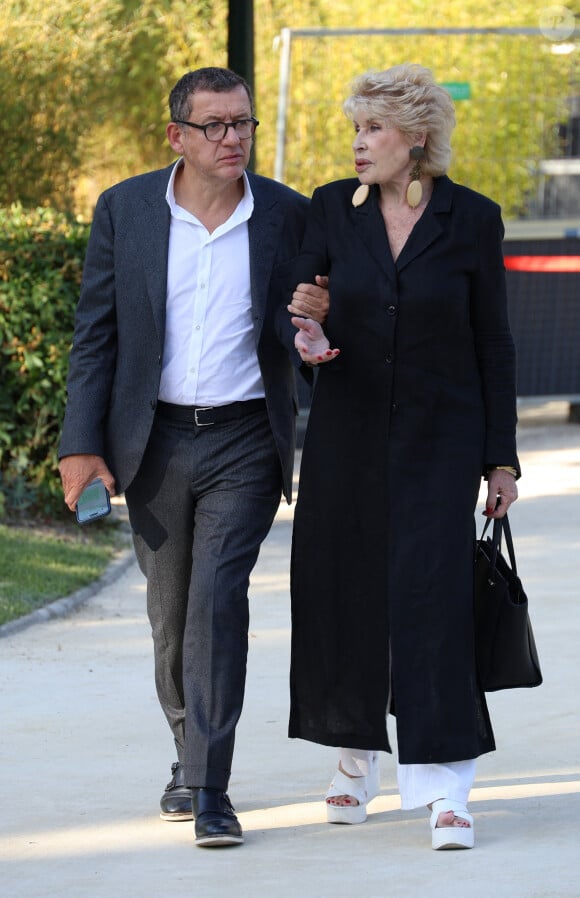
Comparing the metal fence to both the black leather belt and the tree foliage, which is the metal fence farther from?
the black leather belt

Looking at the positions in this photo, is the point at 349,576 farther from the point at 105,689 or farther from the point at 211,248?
the point at 105,689

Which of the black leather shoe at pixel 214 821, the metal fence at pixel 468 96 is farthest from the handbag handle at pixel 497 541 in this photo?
the metal fence at pixel 468 96

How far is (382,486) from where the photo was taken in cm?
468

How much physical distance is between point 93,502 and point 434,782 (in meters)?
1.15

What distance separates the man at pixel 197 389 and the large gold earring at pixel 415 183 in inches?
13.8

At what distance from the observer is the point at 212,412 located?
4730mm

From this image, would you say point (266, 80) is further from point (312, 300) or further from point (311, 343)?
point (311, 343)

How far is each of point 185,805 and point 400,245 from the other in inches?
63.1

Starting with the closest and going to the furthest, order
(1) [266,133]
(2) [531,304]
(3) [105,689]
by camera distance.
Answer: (3) [105,689] → (2) [531,304] → (1) [266,133]

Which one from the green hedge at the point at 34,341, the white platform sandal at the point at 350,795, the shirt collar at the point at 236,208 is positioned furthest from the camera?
the green hedge at the point at 34,341

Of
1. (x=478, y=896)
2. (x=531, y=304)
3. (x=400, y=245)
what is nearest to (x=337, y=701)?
(x=478, y=896)

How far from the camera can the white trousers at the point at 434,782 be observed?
465cm

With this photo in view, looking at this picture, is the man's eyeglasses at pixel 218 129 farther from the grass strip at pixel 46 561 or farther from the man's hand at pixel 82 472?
the grass strip at pixel 46 561

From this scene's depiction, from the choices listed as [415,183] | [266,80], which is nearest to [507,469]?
[415,183]
